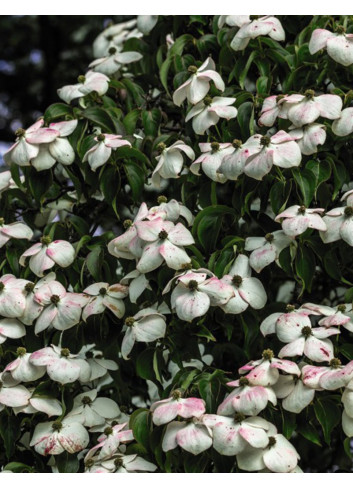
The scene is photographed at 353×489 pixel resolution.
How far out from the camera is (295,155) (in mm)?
1556

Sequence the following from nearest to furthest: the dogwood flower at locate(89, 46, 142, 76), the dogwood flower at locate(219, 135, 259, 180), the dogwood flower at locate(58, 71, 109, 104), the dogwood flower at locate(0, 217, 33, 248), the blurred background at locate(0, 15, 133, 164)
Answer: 1. the dogwood flower at locate(219, 135, 259, 180)
2. the dogwood flower at locate(0, 217, 33, 248)
3. the dogwood flower at locate(58, 71, 109, 104)
4. the dogwood flower at locate(89, 46, 142, 76)
5. the blurred background at locate(0, 15, 133, 164)

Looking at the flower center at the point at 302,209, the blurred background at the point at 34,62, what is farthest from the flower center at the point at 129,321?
the blurred background at the point at 34,62

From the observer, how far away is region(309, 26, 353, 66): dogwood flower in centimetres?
169

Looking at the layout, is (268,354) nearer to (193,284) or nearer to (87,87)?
(193,284)

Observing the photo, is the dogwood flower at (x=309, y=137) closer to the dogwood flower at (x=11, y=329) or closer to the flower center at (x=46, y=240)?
the flower center at (x=46, y=240)

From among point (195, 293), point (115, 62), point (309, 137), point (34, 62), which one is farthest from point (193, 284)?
point (34, 62)

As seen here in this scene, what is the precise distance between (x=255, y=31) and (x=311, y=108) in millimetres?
225

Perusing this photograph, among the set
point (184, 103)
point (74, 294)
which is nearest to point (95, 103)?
point (184, 103)

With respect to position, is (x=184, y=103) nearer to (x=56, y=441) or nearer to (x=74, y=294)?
(x=74, y=294)

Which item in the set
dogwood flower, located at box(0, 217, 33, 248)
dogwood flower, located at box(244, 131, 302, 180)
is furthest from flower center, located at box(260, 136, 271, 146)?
dogwood flower, located at box(0, 217, 33, 248)

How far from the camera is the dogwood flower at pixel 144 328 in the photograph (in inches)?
59.9

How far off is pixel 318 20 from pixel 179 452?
0.87 metres

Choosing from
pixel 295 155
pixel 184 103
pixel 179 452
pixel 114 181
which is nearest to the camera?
pixel 179 452

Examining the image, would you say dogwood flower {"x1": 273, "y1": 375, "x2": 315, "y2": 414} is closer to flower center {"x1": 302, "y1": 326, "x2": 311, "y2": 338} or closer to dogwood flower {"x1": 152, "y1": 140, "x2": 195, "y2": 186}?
flower center {"x1": 302, "y1": 326, "x2": 311, "y2": 338}
